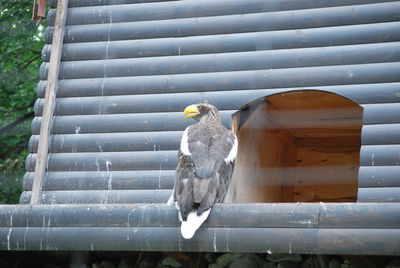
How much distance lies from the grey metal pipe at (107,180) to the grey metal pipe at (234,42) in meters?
1.09

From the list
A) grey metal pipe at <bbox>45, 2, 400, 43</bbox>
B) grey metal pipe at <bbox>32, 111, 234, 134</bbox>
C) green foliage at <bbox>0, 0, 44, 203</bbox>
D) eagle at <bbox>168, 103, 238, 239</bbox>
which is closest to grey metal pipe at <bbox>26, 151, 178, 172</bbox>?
grey metal pipe at <bbox>32, 111, 234, 134</bbox>

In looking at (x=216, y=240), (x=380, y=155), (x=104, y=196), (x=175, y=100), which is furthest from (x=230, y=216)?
(x=175, y=100)

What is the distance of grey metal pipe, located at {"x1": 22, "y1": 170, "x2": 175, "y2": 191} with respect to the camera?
6762 millimetres

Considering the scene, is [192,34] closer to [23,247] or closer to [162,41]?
[162,41]

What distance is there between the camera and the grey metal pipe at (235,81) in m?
6.55

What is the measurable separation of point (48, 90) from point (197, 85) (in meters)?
1.32

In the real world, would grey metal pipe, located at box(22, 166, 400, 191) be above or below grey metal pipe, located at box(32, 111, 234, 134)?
below

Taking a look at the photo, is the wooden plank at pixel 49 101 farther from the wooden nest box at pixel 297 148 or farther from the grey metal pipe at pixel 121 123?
the wooden nest box at pixel 297 148

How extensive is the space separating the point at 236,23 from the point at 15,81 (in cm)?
543

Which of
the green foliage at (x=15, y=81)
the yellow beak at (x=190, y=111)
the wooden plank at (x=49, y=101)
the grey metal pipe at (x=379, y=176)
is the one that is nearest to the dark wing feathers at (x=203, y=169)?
the yellow beak at (x=190, y=111)

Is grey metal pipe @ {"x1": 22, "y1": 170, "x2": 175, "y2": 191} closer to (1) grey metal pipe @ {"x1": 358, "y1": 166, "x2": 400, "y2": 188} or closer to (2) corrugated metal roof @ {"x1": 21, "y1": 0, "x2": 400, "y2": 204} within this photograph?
(2) corrugated metal roof @ {"x1": 21, "y1": 0, "x2": 400, "y2": 204}

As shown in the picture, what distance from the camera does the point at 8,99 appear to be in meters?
11.5

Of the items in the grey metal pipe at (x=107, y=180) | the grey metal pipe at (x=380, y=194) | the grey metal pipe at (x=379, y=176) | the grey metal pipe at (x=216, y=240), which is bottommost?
the grey metal pipe at (x=216, y=240)

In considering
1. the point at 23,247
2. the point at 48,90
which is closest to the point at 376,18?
the point at 48,90
